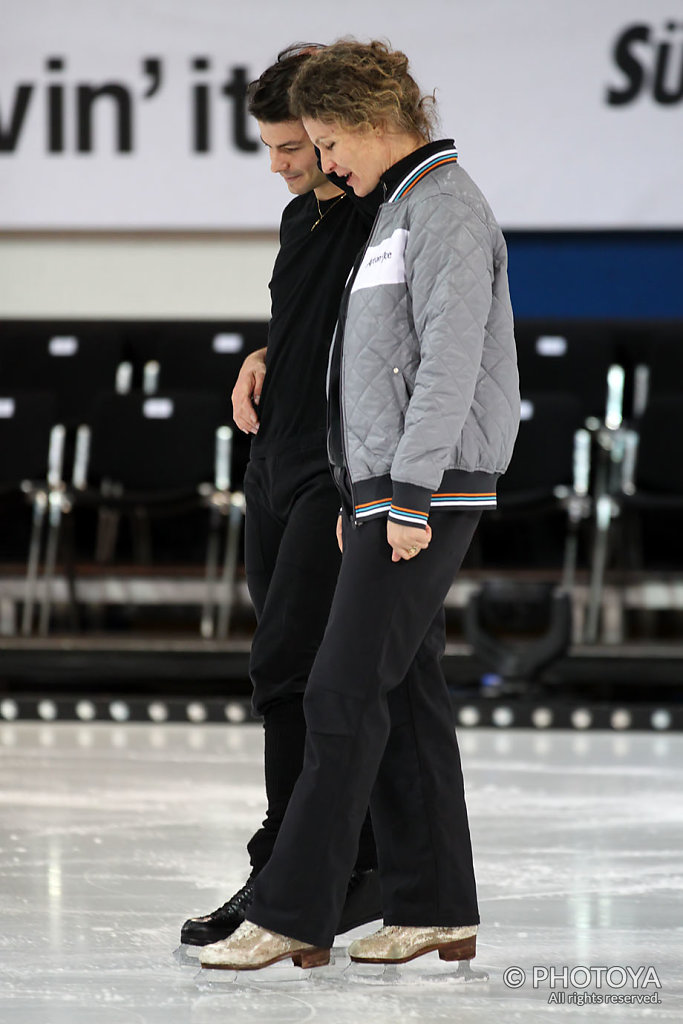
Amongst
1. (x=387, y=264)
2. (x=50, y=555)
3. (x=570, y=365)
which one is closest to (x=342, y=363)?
(x=387, y=264)

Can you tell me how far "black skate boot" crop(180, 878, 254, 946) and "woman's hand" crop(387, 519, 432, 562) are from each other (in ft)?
1.79

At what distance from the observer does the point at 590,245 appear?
19.6 ft

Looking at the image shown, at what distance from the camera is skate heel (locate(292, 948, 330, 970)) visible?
1659mm

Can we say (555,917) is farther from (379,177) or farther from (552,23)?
(552,23)

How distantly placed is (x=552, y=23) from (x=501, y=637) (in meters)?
2.64

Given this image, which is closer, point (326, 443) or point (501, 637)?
point (326, 443)

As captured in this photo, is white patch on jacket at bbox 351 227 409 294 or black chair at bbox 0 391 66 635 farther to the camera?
black chair at bbox 0 391 66 635

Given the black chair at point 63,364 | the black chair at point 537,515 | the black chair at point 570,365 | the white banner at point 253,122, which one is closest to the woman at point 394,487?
the black chair at point 537,515

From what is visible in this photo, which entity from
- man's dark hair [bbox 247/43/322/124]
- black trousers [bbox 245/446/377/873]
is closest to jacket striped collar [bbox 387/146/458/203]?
man's dark hair [bbox 247/43/322/124]

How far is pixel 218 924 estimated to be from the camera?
6.11 feet

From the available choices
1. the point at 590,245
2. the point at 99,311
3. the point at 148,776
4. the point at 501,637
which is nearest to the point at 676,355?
the point at 590,245

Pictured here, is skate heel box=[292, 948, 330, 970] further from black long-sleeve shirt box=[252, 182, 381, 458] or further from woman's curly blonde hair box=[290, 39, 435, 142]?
woman's curly blonde hair box=[290, 39, 435, 142]

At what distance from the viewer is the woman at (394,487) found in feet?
5.29

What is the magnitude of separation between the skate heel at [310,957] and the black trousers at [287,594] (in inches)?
8.4
